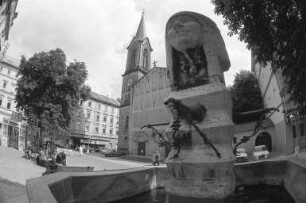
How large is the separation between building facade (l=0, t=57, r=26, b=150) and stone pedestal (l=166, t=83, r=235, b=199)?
133 feet

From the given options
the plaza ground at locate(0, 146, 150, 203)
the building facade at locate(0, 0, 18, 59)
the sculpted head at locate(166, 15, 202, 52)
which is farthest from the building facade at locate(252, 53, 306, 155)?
the building facade at locate(0, 0, 18, 59)

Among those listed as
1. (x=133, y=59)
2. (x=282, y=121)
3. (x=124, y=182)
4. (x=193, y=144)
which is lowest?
(x=124, y=182)

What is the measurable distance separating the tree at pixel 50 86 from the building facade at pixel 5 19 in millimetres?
4791

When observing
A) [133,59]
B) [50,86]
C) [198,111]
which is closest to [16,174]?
[198,111]

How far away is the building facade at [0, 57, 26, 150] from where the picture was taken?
41000 millimetres

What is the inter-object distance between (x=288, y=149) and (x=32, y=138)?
974 inches

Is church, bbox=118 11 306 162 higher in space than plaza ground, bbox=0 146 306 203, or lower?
higher

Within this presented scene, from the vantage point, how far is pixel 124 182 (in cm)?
512

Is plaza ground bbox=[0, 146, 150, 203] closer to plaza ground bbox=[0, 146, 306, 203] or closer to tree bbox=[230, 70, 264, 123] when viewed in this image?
plaza ground bbox=[0, 146, 306, 203]

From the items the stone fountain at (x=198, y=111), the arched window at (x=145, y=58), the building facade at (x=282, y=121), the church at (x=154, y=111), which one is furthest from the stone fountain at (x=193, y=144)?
the arched window at (x=145, y=58)

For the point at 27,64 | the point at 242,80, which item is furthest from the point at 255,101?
the point at 27,64

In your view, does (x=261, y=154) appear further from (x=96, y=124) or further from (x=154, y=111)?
(x=96, y=124)

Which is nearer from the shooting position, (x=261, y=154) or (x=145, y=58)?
(x=261, y=154)

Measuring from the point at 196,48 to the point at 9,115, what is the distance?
45798 mm
